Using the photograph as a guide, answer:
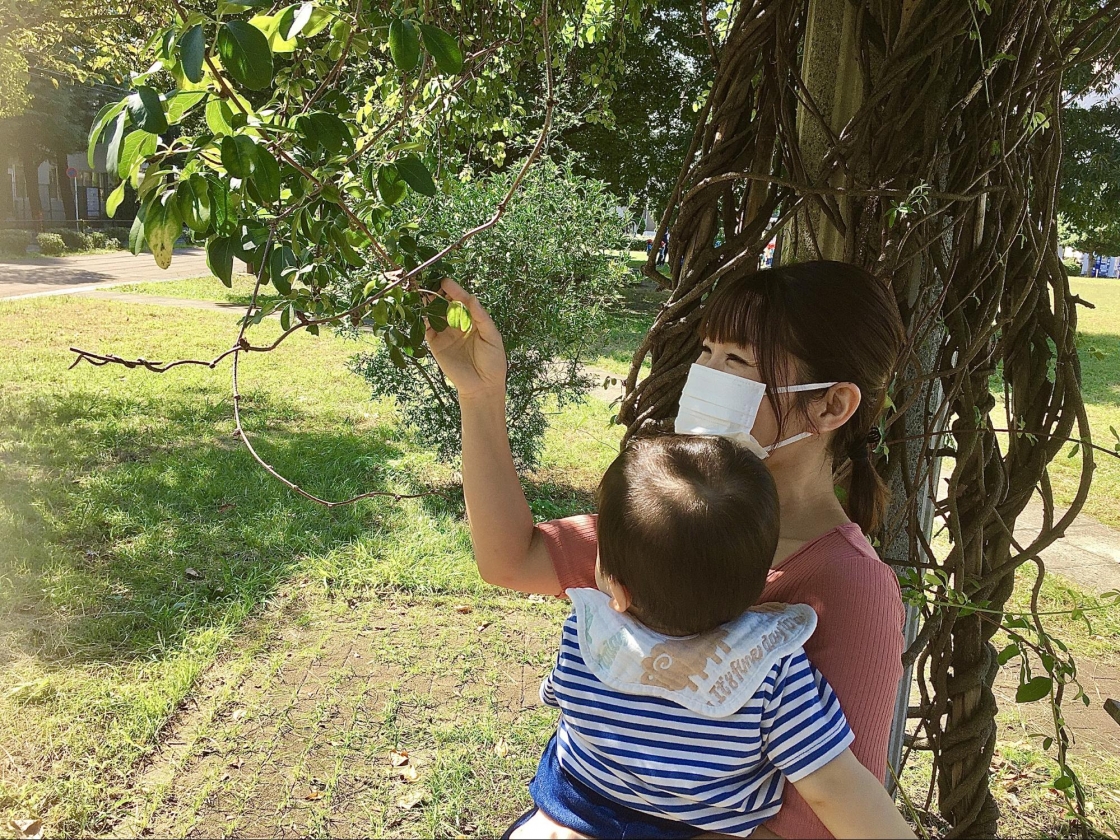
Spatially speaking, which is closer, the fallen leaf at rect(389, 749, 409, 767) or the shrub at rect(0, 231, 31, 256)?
the fallen leaf at rect(389, 749, 409, 767)

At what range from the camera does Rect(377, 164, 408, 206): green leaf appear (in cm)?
140

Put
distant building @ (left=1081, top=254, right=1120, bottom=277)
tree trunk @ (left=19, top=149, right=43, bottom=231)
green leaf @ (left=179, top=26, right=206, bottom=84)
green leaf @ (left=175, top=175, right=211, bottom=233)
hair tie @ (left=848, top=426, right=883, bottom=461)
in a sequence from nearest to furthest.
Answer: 1. green leaf @ (left=179, top=26, right=206, bottom=84)
2. green leaf @ (left=175, top=175, right=211, bottom=233)
3. hair tie @ (left=848, top=426, right=883, bottom=461)
4. tree trunk @ (left=19, top=149, right=43, bottom=231)
5. distant building @ (left=1081, top=254, right=1120, bottom=277)

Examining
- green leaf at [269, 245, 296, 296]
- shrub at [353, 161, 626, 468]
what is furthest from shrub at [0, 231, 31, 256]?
green leaf at [269, 245, 296, 296]

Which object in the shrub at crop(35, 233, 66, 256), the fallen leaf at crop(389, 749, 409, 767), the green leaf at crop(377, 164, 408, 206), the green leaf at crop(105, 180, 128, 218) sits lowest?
the fallen leaf at crop(389, 749, 409, 767)

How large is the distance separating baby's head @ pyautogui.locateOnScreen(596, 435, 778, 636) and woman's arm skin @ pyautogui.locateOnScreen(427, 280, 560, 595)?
364 mm

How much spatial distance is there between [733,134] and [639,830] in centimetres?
133

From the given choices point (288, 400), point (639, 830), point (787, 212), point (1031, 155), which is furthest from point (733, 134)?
point (288, 400)

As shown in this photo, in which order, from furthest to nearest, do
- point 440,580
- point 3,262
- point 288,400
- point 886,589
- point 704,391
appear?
point 3,262 → point 288,400 → point 440,580 → point 704,391 → point 886,589

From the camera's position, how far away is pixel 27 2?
6273 millimetres

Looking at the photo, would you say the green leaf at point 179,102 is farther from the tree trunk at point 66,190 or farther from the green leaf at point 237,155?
the tree trunk at point 66,190

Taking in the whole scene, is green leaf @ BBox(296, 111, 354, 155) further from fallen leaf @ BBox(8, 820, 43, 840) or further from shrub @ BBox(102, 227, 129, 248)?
shrub @ BBox(102, 227, 129, 248)

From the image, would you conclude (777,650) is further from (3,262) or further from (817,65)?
(3,262)

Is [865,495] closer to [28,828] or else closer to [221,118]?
[221,118]

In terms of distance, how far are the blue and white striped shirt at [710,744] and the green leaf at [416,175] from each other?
2.48 feet
